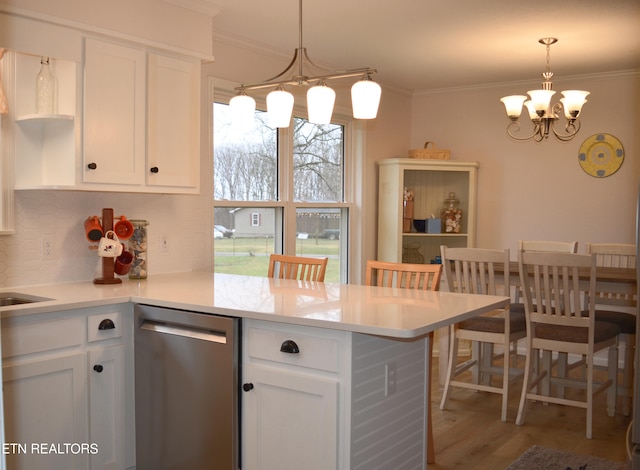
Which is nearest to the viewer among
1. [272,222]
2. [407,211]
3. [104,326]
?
[104,326]

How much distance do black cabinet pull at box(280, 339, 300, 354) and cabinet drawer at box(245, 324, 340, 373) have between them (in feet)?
0.03

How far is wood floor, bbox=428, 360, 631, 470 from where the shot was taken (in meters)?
3.30

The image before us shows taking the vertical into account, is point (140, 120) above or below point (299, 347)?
above

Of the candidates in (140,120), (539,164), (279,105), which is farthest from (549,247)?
(140,120)

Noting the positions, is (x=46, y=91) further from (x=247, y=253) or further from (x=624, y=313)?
(x=624, y=313)

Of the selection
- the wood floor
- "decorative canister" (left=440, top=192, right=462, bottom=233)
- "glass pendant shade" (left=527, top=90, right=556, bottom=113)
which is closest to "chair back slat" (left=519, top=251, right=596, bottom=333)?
the wood floor

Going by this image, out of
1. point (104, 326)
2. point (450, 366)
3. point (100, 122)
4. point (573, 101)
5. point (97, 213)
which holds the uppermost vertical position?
point (573, 101)

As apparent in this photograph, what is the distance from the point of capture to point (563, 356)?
4273 mm

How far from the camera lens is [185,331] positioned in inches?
104

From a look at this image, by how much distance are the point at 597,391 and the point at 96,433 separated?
9.33 feet

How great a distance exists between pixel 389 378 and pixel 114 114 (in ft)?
6.09

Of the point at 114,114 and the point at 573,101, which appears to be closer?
the point at 114,114

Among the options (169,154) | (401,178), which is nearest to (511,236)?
(401,178)

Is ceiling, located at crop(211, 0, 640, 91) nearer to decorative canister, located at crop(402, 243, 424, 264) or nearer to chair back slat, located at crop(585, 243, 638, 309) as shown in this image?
chair back slat, located at crop(585, 243, 638, 309)
